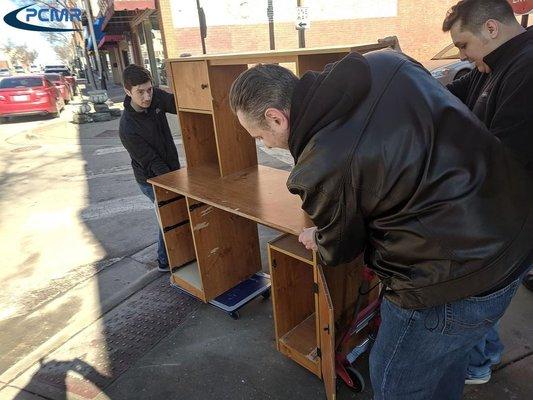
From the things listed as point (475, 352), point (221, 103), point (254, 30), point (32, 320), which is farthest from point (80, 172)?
point (254, 30)

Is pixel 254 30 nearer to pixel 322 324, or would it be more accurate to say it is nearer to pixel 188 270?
pixel 188 270

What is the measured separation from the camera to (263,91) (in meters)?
1.52

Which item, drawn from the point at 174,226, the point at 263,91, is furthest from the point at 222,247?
the point at 263,91

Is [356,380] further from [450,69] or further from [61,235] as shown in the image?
[450,69]

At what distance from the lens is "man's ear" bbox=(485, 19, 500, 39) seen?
2012 mm

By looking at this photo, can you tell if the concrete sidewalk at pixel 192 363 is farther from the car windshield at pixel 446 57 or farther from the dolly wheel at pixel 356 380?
the car windshield at pixel 446 57

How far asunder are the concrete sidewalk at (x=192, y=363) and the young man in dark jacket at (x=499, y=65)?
1.59 metres

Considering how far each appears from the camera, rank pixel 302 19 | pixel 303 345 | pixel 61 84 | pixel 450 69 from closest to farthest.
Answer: pixel 303 345 < pixel 450 69 < pixel 302 19 < pixel 61 84

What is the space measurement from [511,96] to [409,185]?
3.04 feet

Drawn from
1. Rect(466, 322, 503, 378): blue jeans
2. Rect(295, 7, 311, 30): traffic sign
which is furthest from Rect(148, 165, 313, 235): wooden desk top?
Rect(295, 7, 311, 30): traffic sign

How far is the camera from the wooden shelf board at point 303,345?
265 centimetres

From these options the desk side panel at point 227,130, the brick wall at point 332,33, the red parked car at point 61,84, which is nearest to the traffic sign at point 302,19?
the brick wall at point 332,33

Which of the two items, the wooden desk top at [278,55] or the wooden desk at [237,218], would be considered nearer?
the wooden desk top at [278,55]

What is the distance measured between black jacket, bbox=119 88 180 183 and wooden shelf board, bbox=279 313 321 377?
6.13 ft
